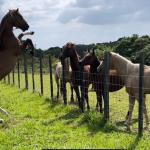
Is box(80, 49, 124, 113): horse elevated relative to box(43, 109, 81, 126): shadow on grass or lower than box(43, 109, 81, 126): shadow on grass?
elevated

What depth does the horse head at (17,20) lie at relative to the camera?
36.3 ft

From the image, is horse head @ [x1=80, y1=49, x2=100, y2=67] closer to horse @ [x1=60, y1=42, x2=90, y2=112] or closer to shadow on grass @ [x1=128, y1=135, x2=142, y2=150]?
horse @ [x1=60, y1=42, x2=90, y2=112]

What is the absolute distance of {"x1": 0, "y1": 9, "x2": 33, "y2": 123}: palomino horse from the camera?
436 inches

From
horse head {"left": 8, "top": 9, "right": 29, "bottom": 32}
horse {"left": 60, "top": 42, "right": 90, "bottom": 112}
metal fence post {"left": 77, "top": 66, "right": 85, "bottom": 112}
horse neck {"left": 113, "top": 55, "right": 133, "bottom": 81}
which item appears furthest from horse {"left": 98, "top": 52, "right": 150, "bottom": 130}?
horse {"left": 60, "top": 42, "right": 90, "bottom": 112}

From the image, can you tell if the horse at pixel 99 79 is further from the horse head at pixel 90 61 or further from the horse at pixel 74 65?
the horse at pixel 74 65

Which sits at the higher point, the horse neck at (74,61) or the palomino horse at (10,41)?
the palomino horse at (10,41)

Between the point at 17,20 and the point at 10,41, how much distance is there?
59 centimetres

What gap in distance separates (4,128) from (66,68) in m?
5.91

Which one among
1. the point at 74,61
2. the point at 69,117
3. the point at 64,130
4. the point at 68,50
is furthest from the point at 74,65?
the point at 64,130

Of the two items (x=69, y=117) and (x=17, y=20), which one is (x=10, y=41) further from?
(x=69, y=117)

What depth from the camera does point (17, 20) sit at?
11.1 metres

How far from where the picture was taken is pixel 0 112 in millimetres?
12273

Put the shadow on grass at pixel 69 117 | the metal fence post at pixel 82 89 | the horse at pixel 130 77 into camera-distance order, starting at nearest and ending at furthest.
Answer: the horse at pixel 130 77, the shadow on grass at pixel 69 117, the metal fence post at pixel 82 89

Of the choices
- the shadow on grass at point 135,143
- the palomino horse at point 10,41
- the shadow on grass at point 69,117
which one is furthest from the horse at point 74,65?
the shadow on grass at point 135,143
